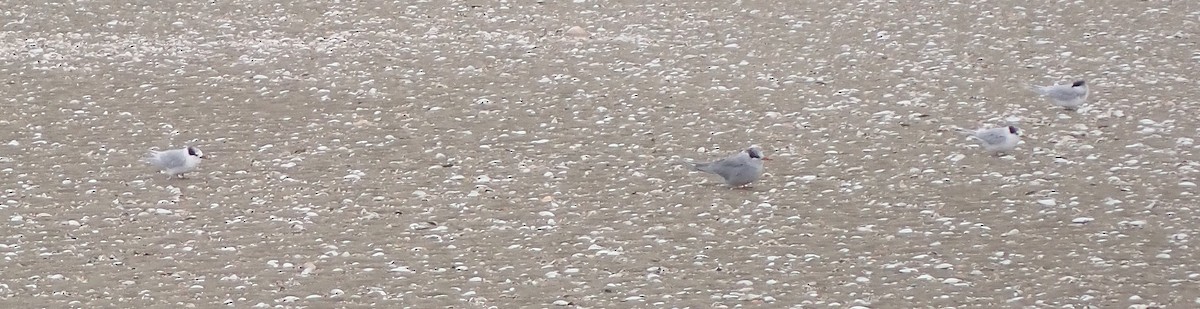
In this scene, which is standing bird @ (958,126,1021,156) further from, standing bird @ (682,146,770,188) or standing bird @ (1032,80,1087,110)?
standing bird @ (682,146,770,188)

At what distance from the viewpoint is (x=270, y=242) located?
276 inches

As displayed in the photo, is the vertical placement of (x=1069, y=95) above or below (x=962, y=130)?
above

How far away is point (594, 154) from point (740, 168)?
3.86 feet

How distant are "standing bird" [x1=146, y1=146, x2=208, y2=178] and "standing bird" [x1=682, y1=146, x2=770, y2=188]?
3165mm

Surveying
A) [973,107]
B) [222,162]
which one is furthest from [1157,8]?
[222,162]

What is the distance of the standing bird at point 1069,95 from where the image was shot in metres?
8.92

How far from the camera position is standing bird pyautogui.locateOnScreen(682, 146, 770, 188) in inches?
299

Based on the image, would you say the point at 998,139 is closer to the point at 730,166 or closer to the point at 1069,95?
the point at 1069,95

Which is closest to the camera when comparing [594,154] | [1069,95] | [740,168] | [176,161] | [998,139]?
[740,168]

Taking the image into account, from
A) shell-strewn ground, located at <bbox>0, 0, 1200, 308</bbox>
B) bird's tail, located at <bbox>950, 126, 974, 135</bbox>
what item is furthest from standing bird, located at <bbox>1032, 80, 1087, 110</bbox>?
bird's tail, located at <bbox>950, 126, 974, 135</bbox>

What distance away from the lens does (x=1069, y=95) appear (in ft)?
29.3

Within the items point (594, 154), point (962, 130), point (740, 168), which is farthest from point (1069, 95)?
point (594, 154)

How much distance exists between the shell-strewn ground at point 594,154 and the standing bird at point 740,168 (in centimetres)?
13

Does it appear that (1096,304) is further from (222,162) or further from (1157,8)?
(1157,8)
